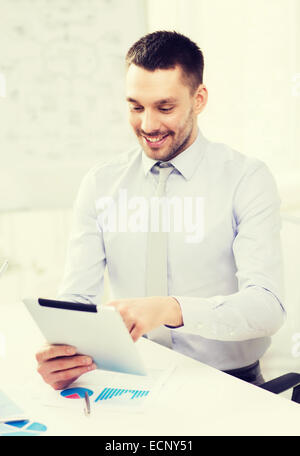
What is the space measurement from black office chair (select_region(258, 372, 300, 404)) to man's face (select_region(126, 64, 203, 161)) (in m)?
0.70

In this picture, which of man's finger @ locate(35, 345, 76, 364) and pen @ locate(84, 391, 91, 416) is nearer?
pen @ locate(84, 391, 91, 416)

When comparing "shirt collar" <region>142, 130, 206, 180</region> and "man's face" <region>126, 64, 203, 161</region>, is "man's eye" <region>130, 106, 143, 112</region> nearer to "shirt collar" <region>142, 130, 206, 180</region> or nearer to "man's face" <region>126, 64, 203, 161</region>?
"man's face" <region>126, 64, 203, 161</region>

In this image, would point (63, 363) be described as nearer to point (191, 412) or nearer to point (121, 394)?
point (121, 394)

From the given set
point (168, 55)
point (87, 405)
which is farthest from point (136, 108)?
point (87, 405)

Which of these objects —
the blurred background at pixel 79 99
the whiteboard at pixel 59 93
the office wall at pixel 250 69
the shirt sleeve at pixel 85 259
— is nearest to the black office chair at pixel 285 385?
the shirt sleeve at pixel 85 259

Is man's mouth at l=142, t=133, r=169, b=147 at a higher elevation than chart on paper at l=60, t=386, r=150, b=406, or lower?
higher

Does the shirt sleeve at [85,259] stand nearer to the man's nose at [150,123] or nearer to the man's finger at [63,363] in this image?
the man's nose at [150,123]

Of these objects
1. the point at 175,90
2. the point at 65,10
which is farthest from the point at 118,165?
the point at 65,10

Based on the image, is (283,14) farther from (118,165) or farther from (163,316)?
(163,316)

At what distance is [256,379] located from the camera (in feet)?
4.75

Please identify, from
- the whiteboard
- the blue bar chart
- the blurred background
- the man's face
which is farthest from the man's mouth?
the whiteboard

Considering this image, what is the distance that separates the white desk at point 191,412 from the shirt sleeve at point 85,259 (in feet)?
1.43

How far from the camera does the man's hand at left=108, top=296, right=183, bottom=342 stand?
1058 mm

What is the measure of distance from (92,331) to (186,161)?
759 millimetres
